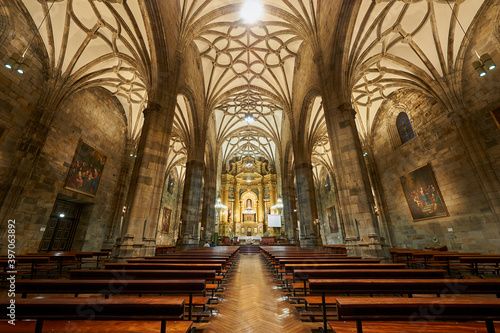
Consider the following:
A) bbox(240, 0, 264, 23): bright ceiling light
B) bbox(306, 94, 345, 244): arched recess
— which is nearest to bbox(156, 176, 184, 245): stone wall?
bbox(306, 94, 345, 244): arched recess

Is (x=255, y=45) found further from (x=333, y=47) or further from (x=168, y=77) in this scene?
(x=168, y=77)

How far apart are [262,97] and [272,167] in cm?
1539

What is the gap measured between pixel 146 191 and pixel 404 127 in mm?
15805

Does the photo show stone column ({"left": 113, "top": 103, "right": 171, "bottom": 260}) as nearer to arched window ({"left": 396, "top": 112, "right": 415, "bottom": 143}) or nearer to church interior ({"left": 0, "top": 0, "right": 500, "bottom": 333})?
church interior ({"left": 0, "top": 0, "right": 500, "bottom": 333})

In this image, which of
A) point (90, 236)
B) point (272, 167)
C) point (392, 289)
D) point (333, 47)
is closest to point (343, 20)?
point (333, 47)

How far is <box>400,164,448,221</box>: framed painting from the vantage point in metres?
10.4

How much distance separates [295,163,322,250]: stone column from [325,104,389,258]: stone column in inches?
213

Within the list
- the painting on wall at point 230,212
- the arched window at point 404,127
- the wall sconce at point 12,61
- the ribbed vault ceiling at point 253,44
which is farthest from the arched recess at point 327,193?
the wall sconce at point 12,61

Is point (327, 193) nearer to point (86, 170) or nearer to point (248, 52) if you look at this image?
point (248, 52)

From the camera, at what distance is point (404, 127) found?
12.8 meters

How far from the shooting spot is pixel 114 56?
10.4 metres

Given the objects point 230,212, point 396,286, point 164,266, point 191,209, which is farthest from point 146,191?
point 230,212

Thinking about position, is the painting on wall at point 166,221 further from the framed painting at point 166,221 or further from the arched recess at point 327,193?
the arched recess at point 327,193

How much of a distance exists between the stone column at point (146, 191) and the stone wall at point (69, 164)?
6.44 meters
